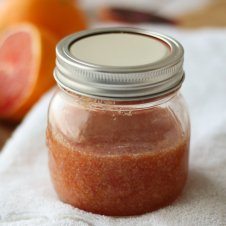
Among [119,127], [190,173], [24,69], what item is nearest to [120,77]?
[119,127]

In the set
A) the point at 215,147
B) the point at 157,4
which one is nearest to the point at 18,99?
the point at 215,147

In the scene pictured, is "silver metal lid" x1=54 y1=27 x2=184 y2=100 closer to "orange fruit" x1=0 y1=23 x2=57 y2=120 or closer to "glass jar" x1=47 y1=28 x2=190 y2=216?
"glass jar" x1=47 y1=28 x2=190 y2=216

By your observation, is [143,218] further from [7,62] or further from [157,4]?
[157,4]

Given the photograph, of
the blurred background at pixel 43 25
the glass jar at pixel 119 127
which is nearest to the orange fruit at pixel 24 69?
the blurred background at pixel 43 25

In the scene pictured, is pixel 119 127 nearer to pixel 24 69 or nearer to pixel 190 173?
pixel 190 173

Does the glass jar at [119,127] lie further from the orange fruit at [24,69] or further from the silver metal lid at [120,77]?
the orange fruit at [24,69]

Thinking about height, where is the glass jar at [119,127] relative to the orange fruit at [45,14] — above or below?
above
